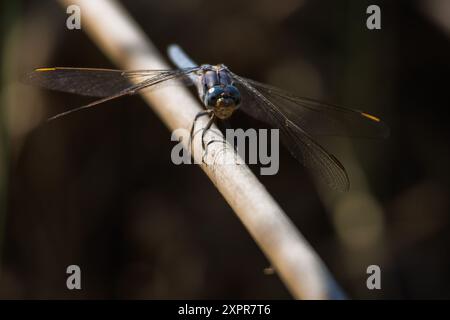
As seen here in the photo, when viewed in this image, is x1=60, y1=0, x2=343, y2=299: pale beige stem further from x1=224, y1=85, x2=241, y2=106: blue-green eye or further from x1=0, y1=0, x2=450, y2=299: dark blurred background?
x1=0, y1=0, x2=450, y2=299: dark blurred background

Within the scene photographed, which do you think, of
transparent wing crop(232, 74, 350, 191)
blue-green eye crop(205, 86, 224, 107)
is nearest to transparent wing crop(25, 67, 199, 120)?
blue-green eye crop(205, 86, 224, 107)

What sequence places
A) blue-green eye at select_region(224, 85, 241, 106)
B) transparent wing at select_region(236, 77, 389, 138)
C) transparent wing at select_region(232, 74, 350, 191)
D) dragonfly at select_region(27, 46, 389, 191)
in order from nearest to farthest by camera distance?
transparent wing at select_region(232, 74, 350, 191) → dragonfly at select_region(27, 46, 389, 191) → blue-green eye at select_region(224, 85, 241, 106) → transparent wing at select_region(236, 77, 389, 138)

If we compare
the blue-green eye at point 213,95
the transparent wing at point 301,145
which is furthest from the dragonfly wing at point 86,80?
the transparent wing at point 301,145

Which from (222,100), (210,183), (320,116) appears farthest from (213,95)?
(210,183)

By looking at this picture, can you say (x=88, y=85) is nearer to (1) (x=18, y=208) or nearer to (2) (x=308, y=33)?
(1) (x=18, y=208)

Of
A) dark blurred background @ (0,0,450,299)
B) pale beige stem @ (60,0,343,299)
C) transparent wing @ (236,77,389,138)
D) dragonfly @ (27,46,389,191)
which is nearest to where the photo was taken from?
pale beige stem @ (60,0,343,299)

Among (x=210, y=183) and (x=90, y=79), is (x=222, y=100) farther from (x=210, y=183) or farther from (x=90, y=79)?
(x=210, y=183)

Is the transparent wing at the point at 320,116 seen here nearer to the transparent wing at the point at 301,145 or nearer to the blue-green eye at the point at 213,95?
the transparent wing at the point at 301,145
